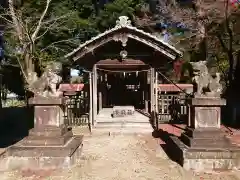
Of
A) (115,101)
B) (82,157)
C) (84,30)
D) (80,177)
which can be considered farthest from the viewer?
(84,30)

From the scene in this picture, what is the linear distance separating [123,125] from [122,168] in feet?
19.3

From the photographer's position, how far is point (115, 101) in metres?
20.0

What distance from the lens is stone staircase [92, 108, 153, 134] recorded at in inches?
529

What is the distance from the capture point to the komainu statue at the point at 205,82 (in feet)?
27.3

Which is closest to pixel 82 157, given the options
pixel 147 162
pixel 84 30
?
pixel 147 162

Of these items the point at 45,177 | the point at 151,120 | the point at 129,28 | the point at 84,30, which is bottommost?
the point at 45,177

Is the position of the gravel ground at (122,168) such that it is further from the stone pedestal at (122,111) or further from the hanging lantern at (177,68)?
the hanging lantern at (177,68)

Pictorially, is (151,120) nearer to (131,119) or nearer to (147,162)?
(131,119)

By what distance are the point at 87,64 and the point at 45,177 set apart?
734 centimetres

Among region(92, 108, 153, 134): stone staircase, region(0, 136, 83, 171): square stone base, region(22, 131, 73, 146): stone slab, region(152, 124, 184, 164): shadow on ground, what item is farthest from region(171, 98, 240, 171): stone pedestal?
region(92, 108, 153, 134): stone staircase

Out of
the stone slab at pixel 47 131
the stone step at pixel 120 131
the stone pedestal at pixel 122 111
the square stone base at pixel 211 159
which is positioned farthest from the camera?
the stone pedestal at pixel 122 111

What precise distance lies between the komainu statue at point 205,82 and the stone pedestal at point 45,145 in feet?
11.7

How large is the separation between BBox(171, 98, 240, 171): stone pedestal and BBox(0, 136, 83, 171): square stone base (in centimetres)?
289

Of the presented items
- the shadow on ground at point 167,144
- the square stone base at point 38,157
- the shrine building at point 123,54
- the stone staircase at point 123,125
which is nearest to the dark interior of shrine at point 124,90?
the shrine building at point 123,54
